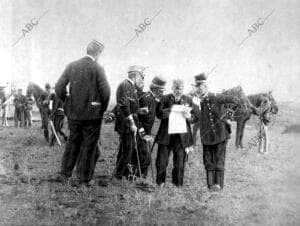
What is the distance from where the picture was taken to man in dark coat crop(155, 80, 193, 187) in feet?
21.0

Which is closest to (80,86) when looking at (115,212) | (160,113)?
(160,113)

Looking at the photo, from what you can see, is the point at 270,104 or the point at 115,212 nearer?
the point at 115,212

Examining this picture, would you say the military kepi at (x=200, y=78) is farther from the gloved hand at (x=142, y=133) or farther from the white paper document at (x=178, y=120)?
the gloved hand at (x=142, y=133)

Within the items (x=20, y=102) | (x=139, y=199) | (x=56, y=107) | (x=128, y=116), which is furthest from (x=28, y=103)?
(x=139, y=199)

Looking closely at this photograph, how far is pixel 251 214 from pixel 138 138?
2484mm

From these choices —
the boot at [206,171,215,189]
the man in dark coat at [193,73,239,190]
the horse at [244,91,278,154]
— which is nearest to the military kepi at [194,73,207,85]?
the man in dark coat at [193,73,239,190]

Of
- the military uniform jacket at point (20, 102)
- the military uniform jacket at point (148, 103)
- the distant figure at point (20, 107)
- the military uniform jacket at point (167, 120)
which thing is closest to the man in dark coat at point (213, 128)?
the military uniform jacket at point (167, 120)

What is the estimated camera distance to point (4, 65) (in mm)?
7258

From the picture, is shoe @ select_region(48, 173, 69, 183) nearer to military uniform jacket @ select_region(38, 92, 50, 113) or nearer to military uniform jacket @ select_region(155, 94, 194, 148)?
military uniform jacket @ select_region(155, 94, 194, 148)

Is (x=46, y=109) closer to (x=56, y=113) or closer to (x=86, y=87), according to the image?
(x=56, y=113)

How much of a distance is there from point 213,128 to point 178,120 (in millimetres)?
616

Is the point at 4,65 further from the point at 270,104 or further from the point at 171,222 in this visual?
the point at 270,104

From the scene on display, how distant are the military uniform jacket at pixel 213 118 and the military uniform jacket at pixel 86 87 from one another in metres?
1.79

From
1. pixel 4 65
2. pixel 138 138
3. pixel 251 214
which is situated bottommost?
pixel 251 214
